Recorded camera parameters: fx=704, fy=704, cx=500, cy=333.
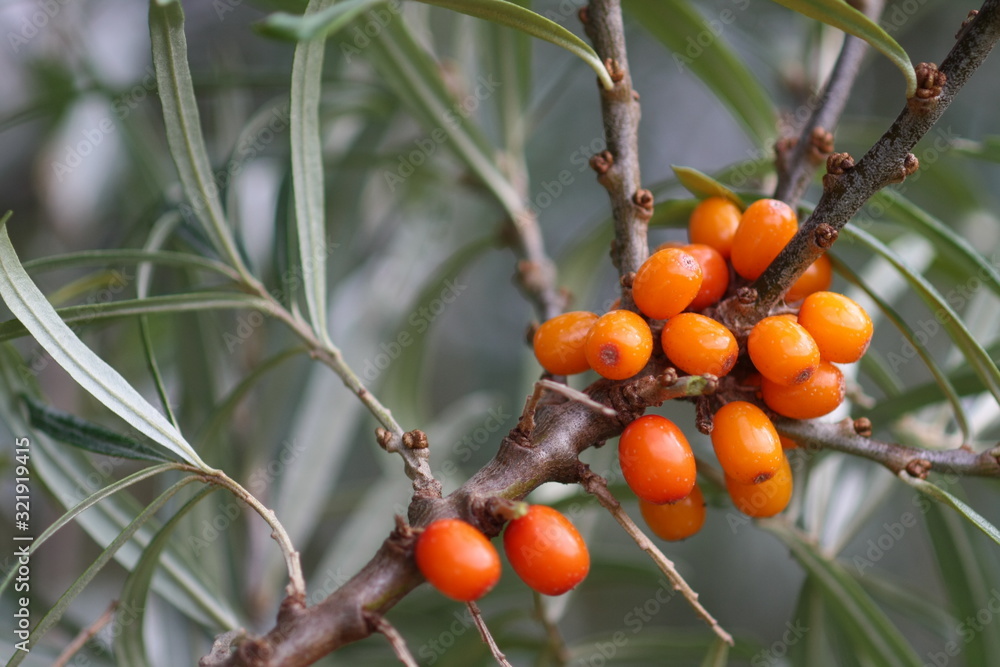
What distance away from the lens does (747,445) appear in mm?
612

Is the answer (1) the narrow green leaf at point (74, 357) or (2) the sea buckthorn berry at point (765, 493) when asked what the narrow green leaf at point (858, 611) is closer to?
(2) the sea buckthorn berry at point (765, 493)

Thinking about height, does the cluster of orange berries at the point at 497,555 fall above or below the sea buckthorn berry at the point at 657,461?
above

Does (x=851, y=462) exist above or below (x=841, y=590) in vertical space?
below

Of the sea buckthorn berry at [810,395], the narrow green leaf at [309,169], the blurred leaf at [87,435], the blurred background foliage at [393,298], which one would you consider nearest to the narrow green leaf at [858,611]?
the blurred background foliage at [393,298]

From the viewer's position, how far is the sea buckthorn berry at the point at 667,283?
24.5 inches

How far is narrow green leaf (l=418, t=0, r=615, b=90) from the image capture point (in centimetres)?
61

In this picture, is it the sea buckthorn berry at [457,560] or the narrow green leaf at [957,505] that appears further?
the narrow green leaf at [957,505]

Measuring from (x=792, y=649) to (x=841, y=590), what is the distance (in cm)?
21

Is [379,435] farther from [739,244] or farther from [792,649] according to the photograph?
[792,649]

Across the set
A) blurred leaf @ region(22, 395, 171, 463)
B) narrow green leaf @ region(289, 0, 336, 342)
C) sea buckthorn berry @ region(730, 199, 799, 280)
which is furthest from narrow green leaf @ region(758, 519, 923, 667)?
blurred leaf @ region(22, 395, 171, 463)

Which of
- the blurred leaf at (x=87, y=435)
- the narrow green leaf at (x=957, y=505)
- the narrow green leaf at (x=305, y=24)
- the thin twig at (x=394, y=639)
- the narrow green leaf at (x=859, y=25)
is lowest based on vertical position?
the narrow green leaf at (x=957, y=505)

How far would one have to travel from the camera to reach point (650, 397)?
0.62m

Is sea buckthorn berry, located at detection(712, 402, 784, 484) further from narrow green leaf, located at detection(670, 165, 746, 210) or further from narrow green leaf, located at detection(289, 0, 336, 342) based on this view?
narrow green leaf, located at detection(289, 0, 336, 342)

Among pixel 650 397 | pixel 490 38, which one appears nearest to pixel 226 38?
pixel 490 38
